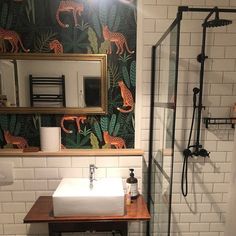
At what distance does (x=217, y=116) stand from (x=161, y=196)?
34.0 inches

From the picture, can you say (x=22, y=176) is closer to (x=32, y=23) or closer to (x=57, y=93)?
(x=57, y=93)

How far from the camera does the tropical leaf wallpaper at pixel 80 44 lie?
1.89 metres

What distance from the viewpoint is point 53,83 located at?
6.42ft

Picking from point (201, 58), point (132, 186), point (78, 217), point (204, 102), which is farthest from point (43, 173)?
point (201, 58)

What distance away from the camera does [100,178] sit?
2.02 meters

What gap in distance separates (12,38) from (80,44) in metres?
0.53

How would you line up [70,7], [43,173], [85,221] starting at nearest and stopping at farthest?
[85,221] → [70,7] → [43,173]

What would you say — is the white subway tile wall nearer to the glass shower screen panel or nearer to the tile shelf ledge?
the tile shelf ledge

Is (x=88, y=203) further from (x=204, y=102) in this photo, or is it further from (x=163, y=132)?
(x=204, y=102)

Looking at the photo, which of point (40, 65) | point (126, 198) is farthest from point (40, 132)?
point (126, 198)

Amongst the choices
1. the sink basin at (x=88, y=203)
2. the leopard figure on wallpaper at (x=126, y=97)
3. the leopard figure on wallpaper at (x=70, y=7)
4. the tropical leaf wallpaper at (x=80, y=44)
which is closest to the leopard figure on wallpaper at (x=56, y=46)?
the tropical leaf wallpaper at (x=80, y=44)

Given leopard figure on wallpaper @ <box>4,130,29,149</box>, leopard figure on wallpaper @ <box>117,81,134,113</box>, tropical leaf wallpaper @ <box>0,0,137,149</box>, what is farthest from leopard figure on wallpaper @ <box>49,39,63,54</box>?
leopard figure on wallpaper @ <box>4,130,29,149</box>

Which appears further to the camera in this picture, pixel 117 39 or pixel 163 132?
pixel 117 39

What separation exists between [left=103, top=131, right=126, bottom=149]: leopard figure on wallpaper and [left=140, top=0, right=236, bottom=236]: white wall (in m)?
0.18
